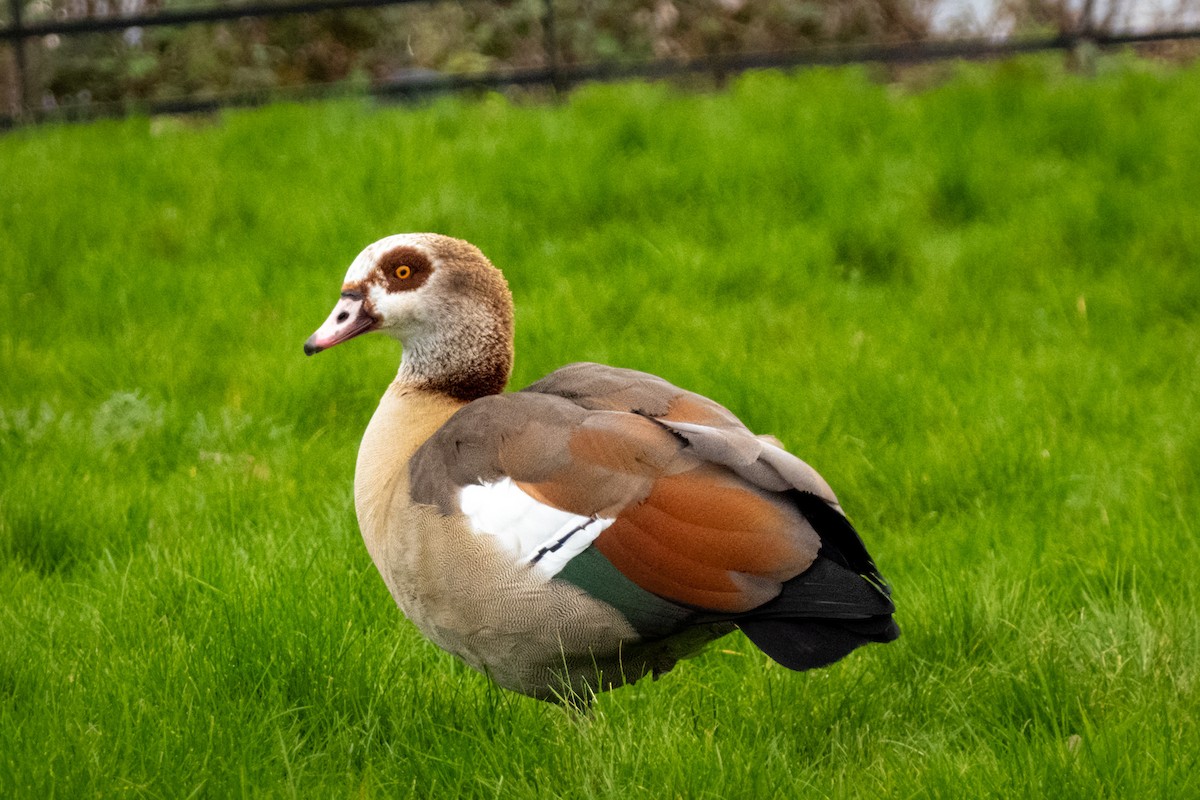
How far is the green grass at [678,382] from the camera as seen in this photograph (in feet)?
7.89

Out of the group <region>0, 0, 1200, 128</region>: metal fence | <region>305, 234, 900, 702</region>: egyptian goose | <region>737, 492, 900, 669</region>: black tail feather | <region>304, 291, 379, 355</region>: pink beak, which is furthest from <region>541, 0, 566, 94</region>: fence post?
<region>737, 492, 900, 669</region>: black tail feather

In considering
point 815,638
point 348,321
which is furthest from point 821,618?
point 348,321

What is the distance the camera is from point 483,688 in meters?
2.77

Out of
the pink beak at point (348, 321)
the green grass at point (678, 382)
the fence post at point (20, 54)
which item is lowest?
the green grass at point (678, 382)

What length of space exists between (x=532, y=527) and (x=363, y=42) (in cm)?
647

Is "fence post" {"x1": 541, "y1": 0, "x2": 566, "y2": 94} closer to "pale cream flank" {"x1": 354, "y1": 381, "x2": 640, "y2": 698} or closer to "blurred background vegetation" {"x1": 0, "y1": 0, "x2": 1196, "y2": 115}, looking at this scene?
"blurred background vegetation" {"x1": 0, "y1": 0, "x2": 1196, "y2": 115}

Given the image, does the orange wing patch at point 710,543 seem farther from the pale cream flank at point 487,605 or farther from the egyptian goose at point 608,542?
the pale cream flank at point 487,605

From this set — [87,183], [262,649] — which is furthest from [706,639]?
[87,183]

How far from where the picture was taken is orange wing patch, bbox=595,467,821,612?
7.43 ft

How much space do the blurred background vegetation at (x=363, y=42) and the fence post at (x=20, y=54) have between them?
0.26ft

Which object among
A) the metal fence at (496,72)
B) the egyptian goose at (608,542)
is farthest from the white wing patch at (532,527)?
the metal fence at (496,72)

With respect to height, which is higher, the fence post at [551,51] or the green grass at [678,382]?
the fence post at [551,51]

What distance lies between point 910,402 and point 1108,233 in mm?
1759

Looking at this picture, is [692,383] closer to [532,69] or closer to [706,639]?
[706,639]
